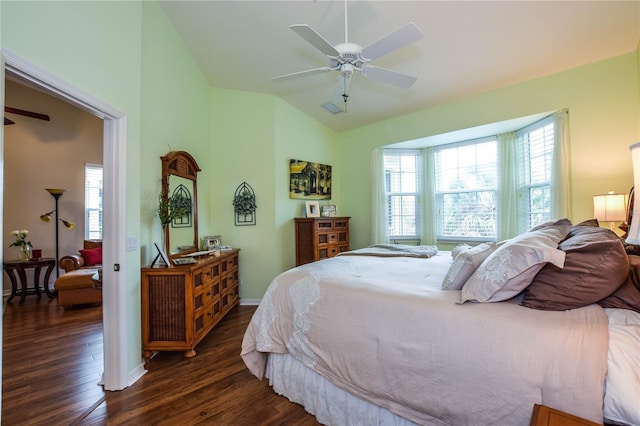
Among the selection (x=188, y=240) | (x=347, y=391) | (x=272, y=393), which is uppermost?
(x=188, y=240)

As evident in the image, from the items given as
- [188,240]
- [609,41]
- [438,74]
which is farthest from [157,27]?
[609,41]

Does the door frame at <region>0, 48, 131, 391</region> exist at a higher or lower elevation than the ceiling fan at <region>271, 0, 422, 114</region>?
lower

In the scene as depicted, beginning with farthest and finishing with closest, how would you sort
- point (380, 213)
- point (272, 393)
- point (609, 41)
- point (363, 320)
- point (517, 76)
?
point (380, 213)
point (517, 76)
point (609, 41)
point (272, 393)
point (363, 320)

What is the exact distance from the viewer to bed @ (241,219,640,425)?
100 cm

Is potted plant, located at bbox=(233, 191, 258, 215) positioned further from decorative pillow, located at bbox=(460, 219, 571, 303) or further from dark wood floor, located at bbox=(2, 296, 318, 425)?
decorative pillow, located at bbox=(460, 219, 571, 303)

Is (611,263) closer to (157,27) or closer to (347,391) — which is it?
(347,391)

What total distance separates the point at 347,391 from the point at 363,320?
0.44 m

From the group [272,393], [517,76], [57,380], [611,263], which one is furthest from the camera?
[517,76]

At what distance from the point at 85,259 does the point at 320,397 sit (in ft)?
15.7

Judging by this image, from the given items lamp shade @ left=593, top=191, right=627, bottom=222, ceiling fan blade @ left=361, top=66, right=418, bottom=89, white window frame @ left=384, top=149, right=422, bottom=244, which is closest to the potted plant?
white window frame @ left=384, top=149, right=422, bottom=244

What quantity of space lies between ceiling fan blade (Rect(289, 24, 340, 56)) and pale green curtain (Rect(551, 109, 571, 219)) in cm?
268

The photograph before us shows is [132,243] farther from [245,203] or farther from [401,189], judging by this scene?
[401,189]

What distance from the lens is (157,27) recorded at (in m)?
2.67

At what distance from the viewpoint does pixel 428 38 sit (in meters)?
2.67
